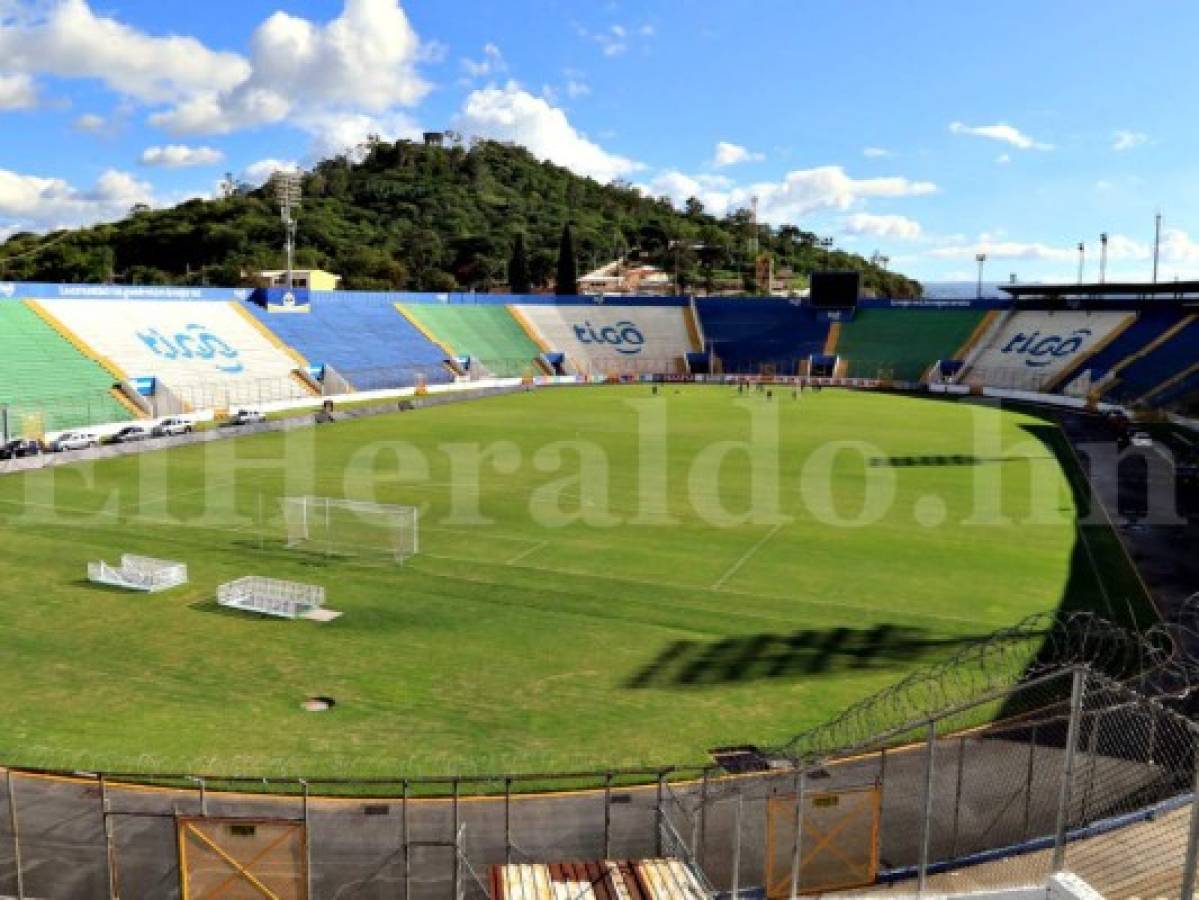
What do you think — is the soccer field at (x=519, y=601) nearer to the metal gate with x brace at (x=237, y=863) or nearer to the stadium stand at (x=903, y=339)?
the metal gate with x brace at (x=237, y=863)

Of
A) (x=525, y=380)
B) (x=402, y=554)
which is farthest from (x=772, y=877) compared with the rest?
(x=525, y=380)

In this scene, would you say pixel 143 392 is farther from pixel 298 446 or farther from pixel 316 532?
pixel 316 532

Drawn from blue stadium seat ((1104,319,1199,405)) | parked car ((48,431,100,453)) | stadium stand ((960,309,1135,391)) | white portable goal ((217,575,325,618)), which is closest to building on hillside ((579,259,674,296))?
stadium stand ((960,309,1135,391))

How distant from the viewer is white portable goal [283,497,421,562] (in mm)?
31406

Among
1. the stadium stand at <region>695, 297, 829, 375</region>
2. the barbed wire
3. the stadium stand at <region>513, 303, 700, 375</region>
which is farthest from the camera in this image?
the stadium stand at <region>513, 303, 700, 375</region>

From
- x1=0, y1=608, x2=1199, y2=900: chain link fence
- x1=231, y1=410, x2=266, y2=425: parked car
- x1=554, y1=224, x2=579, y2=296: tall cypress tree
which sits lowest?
x1=0, y1=608, x2=1199, y2=900: chain link fence

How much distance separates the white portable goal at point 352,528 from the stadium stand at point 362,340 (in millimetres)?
46050

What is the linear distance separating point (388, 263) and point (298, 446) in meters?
114

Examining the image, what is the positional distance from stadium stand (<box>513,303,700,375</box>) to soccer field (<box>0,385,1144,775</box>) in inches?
2082

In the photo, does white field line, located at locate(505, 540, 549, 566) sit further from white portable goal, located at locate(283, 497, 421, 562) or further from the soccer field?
white portable goal, located at locate(283, 497, 421, 562)

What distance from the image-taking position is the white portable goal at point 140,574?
27.2 m

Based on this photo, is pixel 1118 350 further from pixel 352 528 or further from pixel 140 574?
pixel 140 574

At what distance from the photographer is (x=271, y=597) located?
83.8 ft

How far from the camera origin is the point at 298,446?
53.1 m
